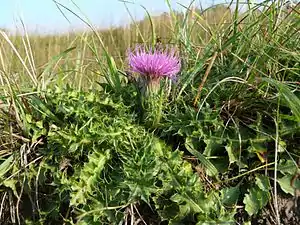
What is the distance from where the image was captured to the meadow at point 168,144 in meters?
1.62

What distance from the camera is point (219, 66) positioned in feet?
6.35

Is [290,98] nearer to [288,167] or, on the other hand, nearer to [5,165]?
[288,167]

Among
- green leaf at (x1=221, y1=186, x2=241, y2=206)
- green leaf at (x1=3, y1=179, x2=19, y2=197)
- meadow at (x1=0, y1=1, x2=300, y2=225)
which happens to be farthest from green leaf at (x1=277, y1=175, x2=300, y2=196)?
green leaf at (x1=3, y1=179, x2=19, y2=197)

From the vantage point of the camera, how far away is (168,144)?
177 centimetres

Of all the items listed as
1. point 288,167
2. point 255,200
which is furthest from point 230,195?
point 288,167

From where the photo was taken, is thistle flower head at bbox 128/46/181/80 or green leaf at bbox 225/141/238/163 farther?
thistle flower head at bbox 128/46/181/80

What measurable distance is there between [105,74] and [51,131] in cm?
31

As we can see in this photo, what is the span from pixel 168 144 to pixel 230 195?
0.25 m

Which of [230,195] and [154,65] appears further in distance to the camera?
[154,65]

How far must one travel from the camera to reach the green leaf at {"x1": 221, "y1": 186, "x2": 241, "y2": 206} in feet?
5.46

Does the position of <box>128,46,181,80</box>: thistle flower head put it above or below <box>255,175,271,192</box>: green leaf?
above

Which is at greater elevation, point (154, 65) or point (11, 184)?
point (154, 65)

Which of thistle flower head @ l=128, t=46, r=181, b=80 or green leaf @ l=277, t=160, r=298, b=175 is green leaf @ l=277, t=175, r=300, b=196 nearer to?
green leaf @ l=277, t=160, r=298, b=175

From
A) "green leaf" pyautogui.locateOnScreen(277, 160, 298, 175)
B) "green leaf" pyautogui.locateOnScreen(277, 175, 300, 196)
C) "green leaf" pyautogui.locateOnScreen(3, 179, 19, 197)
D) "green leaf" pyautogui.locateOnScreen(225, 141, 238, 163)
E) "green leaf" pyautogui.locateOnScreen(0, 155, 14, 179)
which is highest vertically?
"green leaf" pyautogui.locateOnScreen(225, 141, 238, 163)
